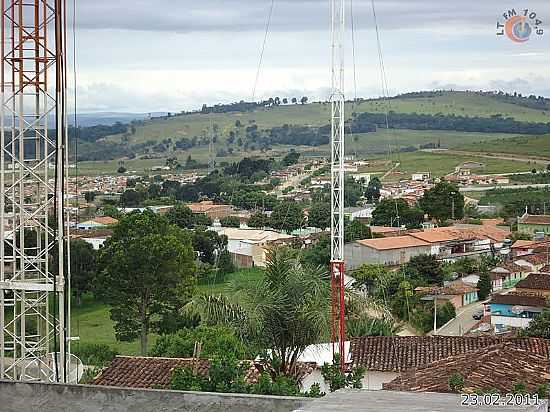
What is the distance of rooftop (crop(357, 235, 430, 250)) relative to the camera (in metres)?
38.7

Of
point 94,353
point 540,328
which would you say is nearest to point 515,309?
point 540,328

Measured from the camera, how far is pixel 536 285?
88.2 feet

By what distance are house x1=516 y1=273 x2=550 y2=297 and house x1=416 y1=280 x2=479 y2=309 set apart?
8.74 ft

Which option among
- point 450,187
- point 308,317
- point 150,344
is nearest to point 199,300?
point 308,317

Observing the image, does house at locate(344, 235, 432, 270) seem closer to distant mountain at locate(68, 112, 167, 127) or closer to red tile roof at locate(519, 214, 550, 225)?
red tile roof at locate(519, 214, 550, 225)

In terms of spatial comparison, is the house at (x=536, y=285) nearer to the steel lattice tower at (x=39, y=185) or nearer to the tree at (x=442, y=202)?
the steel lattice tower at (x=39, y=185)

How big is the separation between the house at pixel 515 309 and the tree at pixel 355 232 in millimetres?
14847

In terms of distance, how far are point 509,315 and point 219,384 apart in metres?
16.5

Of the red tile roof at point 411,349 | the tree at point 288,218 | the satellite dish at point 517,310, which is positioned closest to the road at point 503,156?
the tree at point 288,218

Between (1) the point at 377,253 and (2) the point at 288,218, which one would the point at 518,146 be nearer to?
(2) the point at 288,218

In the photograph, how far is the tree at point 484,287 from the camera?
31.9 m

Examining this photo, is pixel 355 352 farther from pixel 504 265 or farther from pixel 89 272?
pixel 504 265

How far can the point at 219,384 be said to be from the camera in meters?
9.47

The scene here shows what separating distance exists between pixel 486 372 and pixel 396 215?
125 ft
